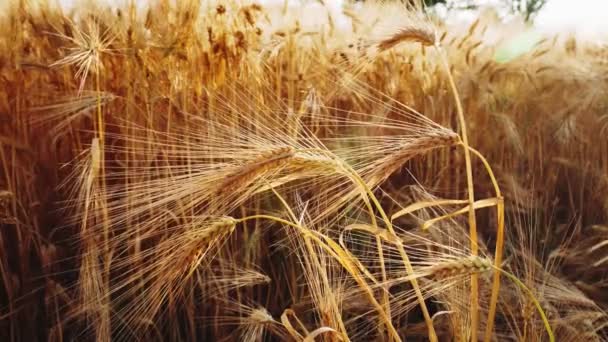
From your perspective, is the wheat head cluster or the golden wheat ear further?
the wheat head cluster

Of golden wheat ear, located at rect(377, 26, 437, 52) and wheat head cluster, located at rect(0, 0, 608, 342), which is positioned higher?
golden wheat ear, located at rect(377, 26, 437, 52)

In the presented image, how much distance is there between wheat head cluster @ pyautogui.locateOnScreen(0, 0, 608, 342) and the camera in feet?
4.59

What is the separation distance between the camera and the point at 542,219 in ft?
7.54

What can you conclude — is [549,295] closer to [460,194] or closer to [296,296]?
[296,296]

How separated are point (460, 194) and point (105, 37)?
4.05 feet

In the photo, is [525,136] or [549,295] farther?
Answer: [525,136]

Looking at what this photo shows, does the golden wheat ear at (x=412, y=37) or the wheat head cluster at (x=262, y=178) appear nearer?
the golden wheat ear at (x=412, y=37)

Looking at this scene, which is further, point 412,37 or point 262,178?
point 412,37

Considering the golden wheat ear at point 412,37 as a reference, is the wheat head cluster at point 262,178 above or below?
below

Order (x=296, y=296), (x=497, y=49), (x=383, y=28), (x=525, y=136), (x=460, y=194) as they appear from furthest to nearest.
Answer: (x=497, y=49), (x=525, y=136), (x=460, y=194), (x=296, y=296), (x=383, y=28)

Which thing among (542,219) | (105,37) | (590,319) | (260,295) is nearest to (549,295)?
(590,319)

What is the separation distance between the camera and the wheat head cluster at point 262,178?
4.59 ft

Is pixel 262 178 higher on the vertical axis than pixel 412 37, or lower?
lower

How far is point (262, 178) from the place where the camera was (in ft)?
3.81
